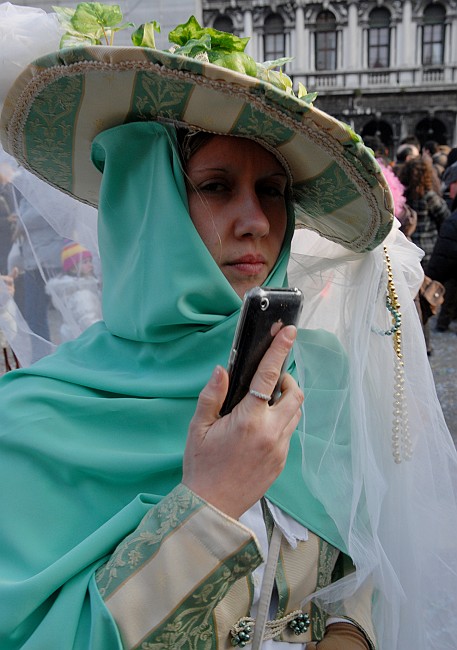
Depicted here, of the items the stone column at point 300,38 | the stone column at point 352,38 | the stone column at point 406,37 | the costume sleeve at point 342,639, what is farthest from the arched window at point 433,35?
the costume sleeve at point 342,639

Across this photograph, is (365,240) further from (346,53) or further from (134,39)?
(346,53)

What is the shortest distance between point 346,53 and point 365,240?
100 ft

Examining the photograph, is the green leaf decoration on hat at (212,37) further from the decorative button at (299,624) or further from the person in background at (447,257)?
the person in background at (447,257)

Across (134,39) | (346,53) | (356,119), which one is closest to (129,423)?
(134,39)

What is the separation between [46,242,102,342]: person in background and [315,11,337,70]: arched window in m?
29.9

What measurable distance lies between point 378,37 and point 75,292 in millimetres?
30796

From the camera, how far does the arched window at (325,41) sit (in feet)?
97.2

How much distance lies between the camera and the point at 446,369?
642 centimetres

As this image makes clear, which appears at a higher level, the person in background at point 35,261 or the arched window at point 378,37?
the arched window at point 378,37

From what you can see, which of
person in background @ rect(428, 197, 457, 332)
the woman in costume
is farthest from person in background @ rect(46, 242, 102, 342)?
person in background @ rect(428, 197, 457, 332)

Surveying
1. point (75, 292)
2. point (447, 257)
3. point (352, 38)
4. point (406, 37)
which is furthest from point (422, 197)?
point (406, 37)

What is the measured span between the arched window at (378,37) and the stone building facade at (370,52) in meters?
0.04

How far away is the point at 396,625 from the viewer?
137cm

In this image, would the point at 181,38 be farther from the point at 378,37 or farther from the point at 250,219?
the point at 378,37
